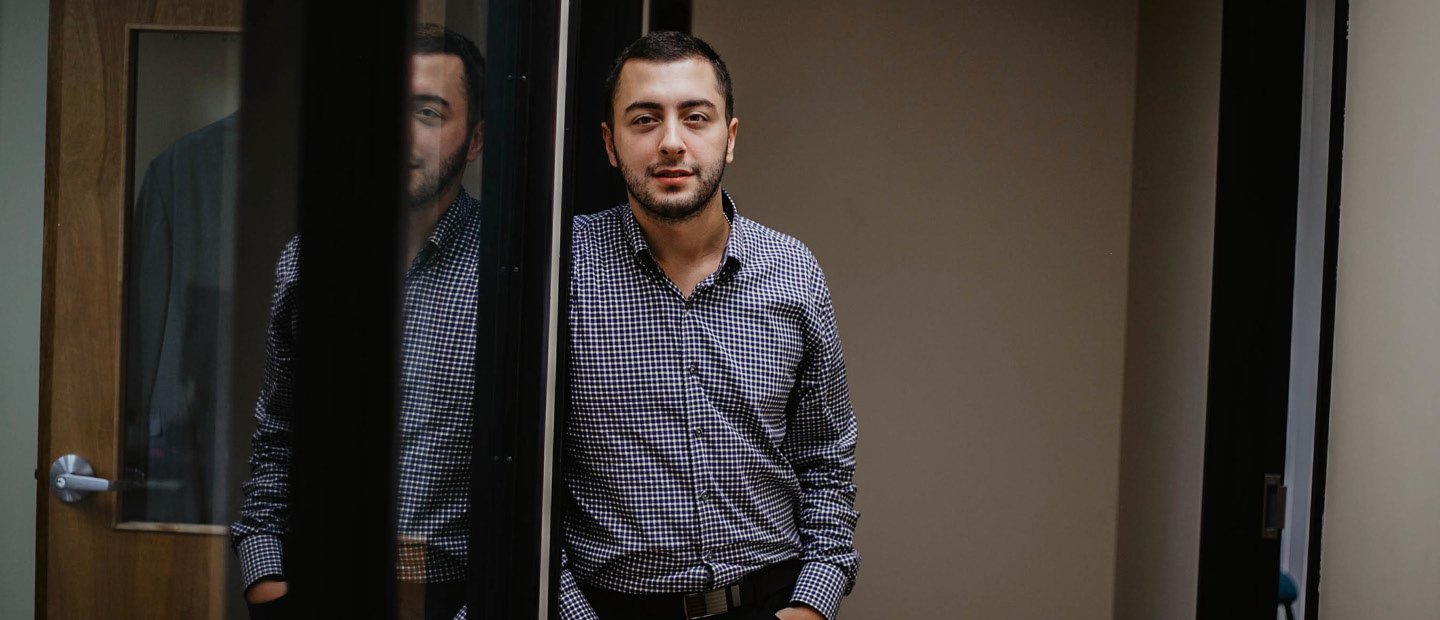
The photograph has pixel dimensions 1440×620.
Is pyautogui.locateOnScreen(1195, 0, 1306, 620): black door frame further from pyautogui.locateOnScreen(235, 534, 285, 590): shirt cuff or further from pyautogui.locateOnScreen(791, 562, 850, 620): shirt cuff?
pyautogui.locateOnScreen(235, 534, 285, 590): shirt cuff

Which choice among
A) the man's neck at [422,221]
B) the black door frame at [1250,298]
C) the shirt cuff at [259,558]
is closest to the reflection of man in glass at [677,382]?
the man's neck at [422,221]

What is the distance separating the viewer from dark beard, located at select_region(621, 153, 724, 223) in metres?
1.60

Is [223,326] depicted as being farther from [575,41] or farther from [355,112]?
[575,41]

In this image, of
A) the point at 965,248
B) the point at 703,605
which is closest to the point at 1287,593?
the point at 965,248

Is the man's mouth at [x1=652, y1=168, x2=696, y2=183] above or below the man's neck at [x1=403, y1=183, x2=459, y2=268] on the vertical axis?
above

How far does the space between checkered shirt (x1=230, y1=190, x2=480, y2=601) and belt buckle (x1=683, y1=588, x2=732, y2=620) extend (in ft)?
1.71

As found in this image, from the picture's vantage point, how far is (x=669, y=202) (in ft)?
5.26

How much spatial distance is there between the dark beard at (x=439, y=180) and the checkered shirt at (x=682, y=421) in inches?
23.4

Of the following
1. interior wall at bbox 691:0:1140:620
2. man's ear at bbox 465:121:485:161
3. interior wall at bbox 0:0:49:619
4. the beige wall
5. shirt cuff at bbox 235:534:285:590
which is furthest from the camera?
interior wall at bbox 691:0:1140:620

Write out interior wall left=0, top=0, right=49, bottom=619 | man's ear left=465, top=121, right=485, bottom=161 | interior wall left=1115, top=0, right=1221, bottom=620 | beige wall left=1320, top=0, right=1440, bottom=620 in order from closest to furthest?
interior wall left=0, top=0, right=49, bottom=619 → man's ear left=465, top=121, right=485, bottom=161 → beige wall left=1320, top=0, right=1440, bottom=620 → interior wall left=1115, top=0, right=1221, bottom=620

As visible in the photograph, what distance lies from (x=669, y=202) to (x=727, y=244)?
0.16m

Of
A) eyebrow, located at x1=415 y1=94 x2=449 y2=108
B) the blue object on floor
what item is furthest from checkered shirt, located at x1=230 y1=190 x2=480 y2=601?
the blue object on floor

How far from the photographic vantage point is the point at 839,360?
6.06ft

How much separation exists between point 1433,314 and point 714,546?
983mm
